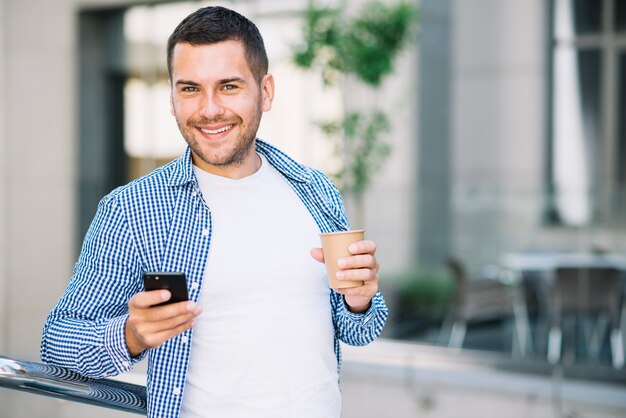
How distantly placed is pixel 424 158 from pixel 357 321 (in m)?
6.16

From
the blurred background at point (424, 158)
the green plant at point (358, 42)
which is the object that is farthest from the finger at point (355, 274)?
the green plant at point (358, 42)

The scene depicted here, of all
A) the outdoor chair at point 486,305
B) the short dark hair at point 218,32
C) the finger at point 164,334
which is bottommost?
the outdoor chair at point 486,305

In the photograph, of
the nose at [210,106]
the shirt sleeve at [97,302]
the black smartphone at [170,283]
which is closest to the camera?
the black smartphone at [170,283]

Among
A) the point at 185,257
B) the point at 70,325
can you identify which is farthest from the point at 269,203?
the point at 70,325

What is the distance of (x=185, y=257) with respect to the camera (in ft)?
5.50

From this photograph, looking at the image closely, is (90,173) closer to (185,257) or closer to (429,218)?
(429,218)

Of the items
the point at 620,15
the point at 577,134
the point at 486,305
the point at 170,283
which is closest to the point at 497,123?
the point at 577,134

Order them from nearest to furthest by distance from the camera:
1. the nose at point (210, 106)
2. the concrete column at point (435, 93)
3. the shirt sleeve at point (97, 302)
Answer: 1. the shirt sleeve at point (97, 302)
2. the nose at point (210, 106)
3. the concrete column at point (435, 93)

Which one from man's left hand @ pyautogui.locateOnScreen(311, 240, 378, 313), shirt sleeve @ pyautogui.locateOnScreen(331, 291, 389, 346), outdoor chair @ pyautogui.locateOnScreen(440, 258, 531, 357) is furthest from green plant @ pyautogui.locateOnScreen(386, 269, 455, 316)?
man's left hand @ pyautogui.locateOnScreen(311, 240, 378, 313)

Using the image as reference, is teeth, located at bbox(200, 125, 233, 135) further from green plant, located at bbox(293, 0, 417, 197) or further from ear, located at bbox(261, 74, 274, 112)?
green plant, located at bbox(293, 0, 417, 197)

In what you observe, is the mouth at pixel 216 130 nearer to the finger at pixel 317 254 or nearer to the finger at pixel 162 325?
the finger at pixel 317 254

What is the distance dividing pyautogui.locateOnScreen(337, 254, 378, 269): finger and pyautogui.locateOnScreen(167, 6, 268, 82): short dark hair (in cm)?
48

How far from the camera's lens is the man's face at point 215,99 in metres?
1.71

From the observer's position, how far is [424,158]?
7848mm
